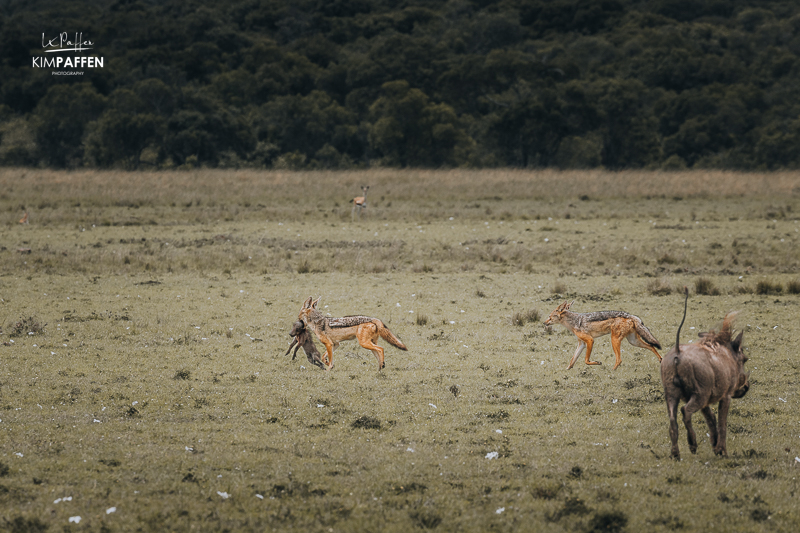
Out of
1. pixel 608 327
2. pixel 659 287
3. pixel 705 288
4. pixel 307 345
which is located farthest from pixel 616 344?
pixel 705 288

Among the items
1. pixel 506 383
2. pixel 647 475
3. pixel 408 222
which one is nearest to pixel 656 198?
pixel 408 222

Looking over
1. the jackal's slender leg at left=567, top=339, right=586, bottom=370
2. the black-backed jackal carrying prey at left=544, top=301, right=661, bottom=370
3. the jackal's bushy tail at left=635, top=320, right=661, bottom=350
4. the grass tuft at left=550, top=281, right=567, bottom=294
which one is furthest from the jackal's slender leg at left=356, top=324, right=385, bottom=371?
the grass tuft at left=550, top=281, right=567, bottom=294

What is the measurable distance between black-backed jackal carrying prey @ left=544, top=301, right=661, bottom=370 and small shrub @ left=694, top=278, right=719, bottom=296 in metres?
7.44

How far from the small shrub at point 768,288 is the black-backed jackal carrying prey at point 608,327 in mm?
8312

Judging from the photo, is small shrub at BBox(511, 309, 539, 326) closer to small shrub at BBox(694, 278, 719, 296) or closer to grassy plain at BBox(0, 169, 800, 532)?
grassy plain at BBox(0, 169, 800, 532)

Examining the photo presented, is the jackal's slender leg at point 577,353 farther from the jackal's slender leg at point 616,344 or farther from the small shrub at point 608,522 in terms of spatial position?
the small shrub at point 608,522

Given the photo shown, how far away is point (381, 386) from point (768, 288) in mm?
11824

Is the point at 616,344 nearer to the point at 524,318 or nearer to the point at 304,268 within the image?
the point at 524,318

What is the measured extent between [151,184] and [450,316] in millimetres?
27745

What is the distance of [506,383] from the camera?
11.1m

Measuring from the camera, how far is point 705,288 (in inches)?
715

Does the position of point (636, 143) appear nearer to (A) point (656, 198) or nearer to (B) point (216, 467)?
(A) point (656, 198)

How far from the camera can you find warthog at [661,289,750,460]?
24.1 ft

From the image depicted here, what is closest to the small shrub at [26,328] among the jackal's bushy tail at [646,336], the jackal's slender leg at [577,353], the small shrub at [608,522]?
the jackal's slender leg at [577,353]
